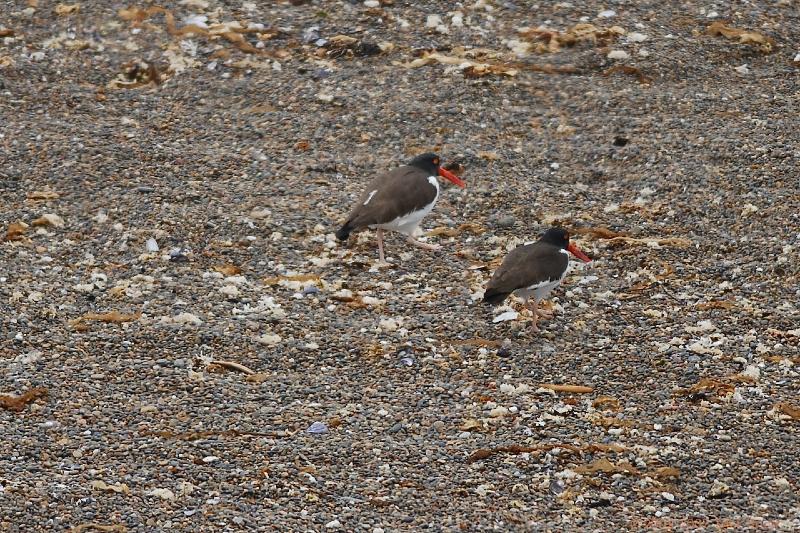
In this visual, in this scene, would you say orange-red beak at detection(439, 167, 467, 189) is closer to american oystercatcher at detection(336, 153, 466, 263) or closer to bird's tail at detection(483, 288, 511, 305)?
american oystercatcher at detection(336, 153, 466, 263)

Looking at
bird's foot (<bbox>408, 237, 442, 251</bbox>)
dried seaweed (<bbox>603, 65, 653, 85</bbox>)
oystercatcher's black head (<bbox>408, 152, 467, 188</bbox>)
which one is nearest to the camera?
bird's foot (<bbox>408, 237, 442, 251</bbox>)

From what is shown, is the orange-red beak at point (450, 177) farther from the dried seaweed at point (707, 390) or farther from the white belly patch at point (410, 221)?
the dried seaweed at point (707, 390)

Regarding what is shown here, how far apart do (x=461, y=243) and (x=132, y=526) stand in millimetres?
4318

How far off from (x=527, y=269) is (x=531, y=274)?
1.9 inches

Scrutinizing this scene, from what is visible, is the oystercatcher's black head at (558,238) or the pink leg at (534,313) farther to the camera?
the oystercatcher's black head at (558,238)

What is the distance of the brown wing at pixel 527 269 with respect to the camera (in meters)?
8.26

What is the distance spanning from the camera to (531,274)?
27.1 ft

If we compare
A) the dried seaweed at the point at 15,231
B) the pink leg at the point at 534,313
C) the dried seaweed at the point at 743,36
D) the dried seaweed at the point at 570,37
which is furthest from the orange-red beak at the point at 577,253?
the dried seaweed at the point at 743,36

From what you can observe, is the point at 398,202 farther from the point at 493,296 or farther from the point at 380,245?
the point at 493,296

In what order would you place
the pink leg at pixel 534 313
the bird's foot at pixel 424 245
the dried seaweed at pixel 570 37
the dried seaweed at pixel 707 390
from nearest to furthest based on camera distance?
the dried seaweed at pixel 707 390
the pink leg at pixel 534 313
the bird's foot at pixel 424 245
the dried seaweed at pixel 570 37

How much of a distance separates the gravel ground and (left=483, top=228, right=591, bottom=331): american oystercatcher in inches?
12.5

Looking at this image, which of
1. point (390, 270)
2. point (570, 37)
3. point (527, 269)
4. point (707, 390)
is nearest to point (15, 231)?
point (390, 270)

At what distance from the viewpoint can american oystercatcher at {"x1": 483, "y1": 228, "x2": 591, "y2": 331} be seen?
8.27 meters

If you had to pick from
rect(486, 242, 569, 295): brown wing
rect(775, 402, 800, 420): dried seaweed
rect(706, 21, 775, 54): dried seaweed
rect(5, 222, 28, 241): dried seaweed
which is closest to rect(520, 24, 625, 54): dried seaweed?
rect(706, 21, 775, 54): dried seaweed
